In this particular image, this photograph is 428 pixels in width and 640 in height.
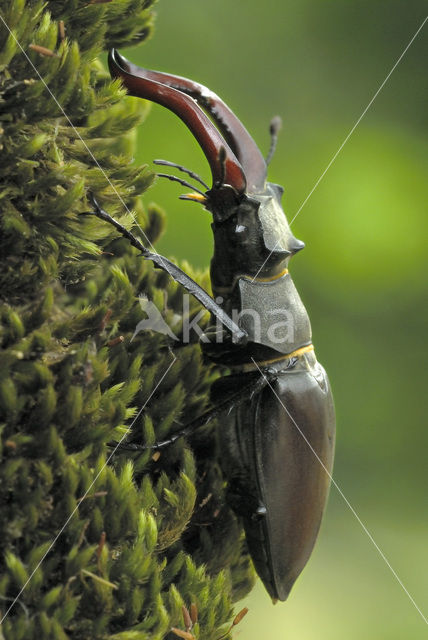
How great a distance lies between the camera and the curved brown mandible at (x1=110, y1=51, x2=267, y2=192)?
162 centimetres

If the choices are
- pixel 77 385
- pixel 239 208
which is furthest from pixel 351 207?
pixel 77 385

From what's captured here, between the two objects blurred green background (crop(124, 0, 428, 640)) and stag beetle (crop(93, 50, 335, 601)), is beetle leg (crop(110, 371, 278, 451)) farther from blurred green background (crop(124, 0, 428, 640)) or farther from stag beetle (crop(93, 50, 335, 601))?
blurred green background (crop(124, 0, 428, 640))

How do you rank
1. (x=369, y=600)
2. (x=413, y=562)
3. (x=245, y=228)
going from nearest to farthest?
(x=245, y=228) < (x=369, y=600) < (x=413, y=562)

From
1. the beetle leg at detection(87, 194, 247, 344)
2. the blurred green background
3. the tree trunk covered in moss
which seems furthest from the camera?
the blurred green background

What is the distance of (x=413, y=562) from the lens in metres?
3.17

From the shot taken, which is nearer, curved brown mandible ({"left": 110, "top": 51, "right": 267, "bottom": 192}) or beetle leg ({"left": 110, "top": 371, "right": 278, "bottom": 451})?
beetle leg ({"left": 110, "top": 371, "right": 278, "bottom": 451})

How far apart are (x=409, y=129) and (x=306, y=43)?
2.23 feet

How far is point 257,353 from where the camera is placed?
186 centimetres

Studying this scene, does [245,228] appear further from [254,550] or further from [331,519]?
[331,519]

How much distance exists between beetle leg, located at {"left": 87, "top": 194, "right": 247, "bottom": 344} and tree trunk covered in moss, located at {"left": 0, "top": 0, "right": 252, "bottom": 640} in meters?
0.02

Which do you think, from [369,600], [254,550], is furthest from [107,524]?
[369,600]

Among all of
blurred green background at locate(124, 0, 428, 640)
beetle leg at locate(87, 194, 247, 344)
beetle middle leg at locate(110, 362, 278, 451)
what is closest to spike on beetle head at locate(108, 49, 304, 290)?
beetle leg at locate(87, 194, 247, 344)

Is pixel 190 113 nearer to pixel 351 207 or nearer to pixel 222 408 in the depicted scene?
pixel 222 408

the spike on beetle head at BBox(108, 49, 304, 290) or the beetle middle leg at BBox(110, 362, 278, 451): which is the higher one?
Result: the spike on beetle head at BBox(108, 49, 304, 290)
